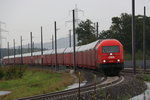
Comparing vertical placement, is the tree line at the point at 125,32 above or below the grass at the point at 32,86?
above

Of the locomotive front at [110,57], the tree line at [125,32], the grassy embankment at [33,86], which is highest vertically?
the tree line at [125,32]

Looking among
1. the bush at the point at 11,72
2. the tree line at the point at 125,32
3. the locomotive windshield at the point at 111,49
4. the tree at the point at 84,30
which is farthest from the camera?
the tree at the point at 84,30

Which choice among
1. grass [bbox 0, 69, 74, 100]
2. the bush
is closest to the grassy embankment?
grass [bbox 0, 69, 74, 100]

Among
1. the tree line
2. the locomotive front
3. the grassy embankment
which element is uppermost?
the tree line

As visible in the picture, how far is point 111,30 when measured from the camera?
87.7 m

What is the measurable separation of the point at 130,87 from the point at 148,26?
6751 centimetres

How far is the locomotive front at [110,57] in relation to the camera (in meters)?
31.2

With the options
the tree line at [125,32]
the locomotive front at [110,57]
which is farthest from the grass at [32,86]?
the tree line at [125,32]

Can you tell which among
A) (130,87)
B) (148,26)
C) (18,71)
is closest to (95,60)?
(130,87)

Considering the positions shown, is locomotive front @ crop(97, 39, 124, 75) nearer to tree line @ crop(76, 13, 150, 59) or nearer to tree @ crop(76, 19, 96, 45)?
tree line @ crop(76, 13, 150, 59)

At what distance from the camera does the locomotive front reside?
103 feet

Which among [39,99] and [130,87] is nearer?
[39,99]

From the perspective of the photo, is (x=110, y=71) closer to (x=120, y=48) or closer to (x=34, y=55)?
(x=120, y=48)

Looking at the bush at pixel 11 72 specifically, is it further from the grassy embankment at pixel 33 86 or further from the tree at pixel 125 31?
the tree at pixel 125 31
